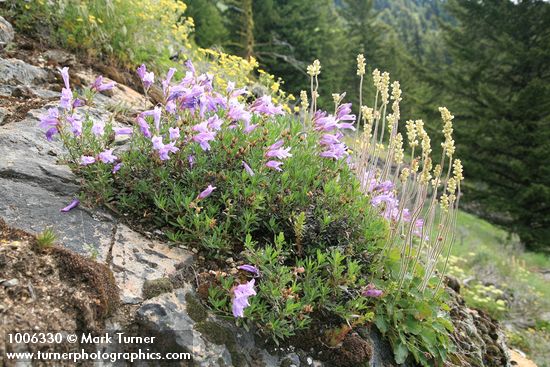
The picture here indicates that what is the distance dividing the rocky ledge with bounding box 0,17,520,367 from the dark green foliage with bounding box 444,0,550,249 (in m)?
11.8

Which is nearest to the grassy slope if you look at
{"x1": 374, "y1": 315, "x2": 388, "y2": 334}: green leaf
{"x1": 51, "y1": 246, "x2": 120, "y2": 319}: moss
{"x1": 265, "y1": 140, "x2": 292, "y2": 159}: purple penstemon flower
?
{"x1": 374, "y1": 315, "x2": 388, "y2": 334}: green leaf

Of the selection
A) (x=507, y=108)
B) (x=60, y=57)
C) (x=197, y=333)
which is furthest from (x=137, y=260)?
(x=507, y=108)

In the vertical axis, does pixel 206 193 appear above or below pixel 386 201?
above

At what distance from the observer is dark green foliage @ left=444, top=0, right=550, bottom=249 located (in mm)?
13906

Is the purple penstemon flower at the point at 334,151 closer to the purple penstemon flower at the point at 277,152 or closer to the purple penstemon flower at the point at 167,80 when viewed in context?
the purple penstemon flower at the point at 277,152

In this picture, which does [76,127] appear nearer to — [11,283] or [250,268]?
[11,283]

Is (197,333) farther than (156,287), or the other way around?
(156,287)

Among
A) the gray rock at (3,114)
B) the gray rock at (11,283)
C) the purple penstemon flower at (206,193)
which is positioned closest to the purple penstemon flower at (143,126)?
the purple penstemon flower at (206,193)

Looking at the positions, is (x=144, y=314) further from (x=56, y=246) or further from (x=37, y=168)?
(x=37, y=168)

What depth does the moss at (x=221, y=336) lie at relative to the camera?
244cm

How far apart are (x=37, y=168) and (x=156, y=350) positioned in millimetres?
1715

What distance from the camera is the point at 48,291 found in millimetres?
2234

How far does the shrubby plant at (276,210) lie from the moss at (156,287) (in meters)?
0.25

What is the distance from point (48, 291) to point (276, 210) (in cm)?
151
